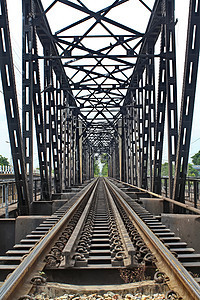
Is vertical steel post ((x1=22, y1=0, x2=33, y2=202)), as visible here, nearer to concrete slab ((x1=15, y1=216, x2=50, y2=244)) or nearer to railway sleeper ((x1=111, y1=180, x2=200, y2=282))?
concrete slab ((x1=15, y1=216, x2=50, y2=244))

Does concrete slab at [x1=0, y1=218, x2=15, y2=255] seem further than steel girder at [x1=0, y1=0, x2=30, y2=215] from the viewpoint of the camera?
No

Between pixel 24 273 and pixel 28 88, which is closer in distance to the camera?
pixel 24 273

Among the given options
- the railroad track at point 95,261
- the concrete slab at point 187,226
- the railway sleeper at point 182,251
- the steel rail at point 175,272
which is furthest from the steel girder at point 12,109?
the steel rail at point 175,272

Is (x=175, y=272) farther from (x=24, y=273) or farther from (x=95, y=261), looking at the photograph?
(x=24, y=273)

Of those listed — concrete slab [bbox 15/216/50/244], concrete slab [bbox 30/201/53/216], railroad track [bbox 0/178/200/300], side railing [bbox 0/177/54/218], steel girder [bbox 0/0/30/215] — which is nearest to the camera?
railroad track [bbox 0/178/200/300]

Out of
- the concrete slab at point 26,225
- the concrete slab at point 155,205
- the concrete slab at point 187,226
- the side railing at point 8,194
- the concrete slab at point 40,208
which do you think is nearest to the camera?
the concrete slab at point 187,226

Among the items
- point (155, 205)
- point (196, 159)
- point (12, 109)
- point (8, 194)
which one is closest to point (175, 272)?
point (155, 205)

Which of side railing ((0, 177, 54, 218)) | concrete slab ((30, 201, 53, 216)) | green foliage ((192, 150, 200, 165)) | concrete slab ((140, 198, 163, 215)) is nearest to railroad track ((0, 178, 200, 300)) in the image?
side railing ((0, 177, 54, 218))

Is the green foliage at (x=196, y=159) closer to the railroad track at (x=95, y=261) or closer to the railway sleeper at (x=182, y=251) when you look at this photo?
the railway sleeper at (x=182, y=251)

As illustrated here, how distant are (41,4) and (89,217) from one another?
9807 mm

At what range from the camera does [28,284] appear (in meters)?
2.83

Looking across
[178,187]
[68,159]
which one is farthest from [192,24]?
[68,159]

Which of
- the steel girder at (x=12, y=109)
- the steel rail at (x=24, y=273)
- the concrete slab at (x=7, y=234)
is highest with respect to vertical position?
the steel girder at (x=12, y=109)

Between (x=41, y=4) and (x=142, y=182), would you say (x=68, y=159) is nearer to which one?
(x=142, y=182)
